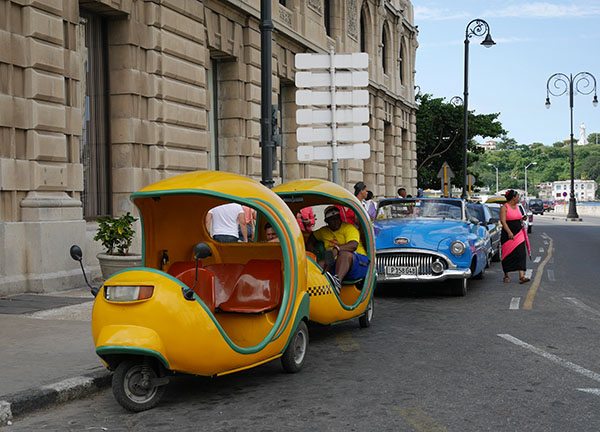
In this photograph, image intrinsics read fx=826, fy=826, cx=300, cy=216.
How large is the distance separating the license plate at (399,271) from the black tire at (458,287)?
88cm

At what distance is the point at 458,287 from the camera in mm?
13453

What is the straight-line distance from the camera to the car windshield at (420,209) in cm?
1495

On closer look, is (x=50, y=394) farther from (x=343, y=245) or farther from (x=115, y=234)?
(x=115, y=234)

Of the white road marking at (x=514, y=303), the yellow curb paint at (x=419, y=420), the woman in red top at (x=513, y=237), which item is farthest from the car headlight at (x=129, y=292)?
the woman in red top at (x=513, y=237)

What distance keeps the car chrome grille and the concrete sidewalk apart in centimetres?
460

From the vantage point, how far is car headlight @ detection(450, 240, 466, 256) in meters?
13.0

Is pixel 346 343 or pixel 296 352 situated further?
pixel 346 343

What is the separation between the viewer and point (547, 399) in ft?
20.8

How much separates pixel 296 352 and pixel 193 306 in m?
1.73

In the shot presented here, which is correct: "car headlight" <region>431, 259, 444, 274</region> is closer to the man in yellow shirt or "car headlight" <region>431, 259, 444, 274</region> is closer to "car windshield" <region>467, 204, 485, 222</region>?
the man in yellow shirt

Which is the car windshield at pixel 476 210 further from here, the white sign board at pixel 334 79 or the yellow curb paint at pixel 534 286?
the white sign board at pixel 334 79

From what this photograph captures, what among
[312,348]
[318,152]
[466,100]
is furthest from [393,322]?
[466,100]

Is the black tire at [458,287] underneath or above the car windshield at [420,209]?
underneath

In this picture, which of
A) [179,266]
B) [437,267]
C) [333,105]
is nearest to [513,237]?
[437,267]
